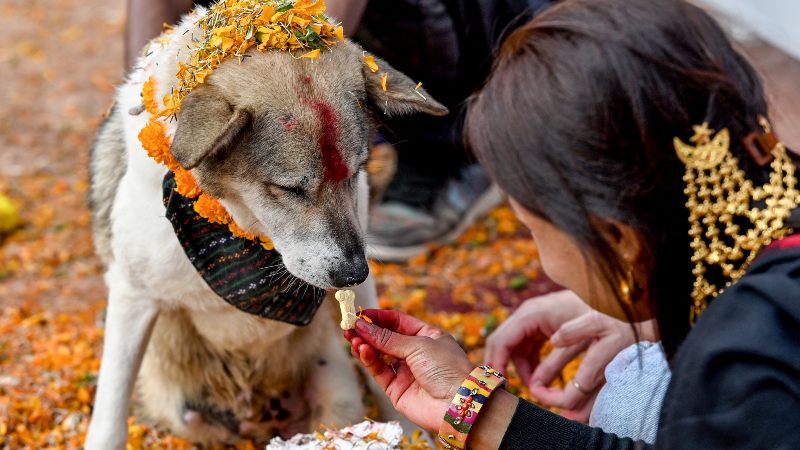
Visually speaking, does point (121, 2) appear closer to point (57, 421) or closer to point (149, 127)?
point (57, 421)

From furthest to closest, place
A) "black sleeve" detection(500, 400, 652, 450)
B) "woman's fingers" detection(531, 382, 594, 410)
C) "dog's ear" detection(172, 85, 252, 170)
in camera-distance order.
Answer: "woman's fingers" detection(531, 382, 594, 410) → "dog's ear" detection(172, 85, 252, 170) → "black sleeve" detection(500, 400, 652, 450)

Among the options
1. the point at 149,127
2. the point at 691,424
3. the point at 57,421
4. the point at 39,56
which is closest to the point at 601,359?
the point at 691,424

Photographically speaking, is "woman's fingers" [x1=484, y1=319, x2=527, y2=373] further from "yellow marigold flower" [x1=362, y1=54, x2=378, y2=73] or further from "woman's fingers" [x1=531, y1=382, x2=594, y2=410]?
"yellow marigold flower" [x1=362, y1=54, x2=378, y2=73]

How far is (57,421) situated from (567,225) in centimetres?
242

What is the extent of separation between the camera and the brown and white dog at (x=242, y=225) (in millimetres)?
2439

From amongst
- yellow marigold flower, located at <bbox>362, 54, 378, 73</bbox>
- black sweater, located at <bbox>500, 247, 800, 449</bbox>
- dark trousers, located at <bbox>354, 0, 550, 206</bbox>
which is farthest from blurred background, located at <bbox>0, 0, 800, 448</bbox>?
yellow marigold flower, located at <bbox>362, 54, 378, 73</bbox>

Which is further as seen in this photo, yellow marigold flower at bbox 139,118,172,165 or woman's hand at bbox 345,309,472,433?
yellow marigold flower at bbox 139,118,172,165

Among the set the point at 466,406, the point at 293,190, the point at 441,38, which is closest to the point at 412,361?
the point at 466,406

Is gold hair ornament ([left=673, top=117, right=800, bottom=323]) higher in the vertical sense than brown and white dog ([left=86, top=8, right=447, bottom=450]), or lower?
higher

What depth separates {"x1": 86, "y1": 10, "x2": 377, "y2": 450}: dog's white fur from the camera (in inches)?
106

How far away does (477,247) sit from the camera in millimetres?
5125

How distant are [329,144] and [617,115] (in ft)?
2.89

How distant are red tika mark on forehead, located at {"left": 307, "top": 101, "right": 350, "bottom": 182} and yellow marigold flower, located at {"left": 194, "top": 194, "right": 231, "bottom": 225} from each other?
35 centimetres

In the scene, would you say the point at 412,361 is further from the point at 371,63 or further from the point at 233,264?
the point at 371,63
